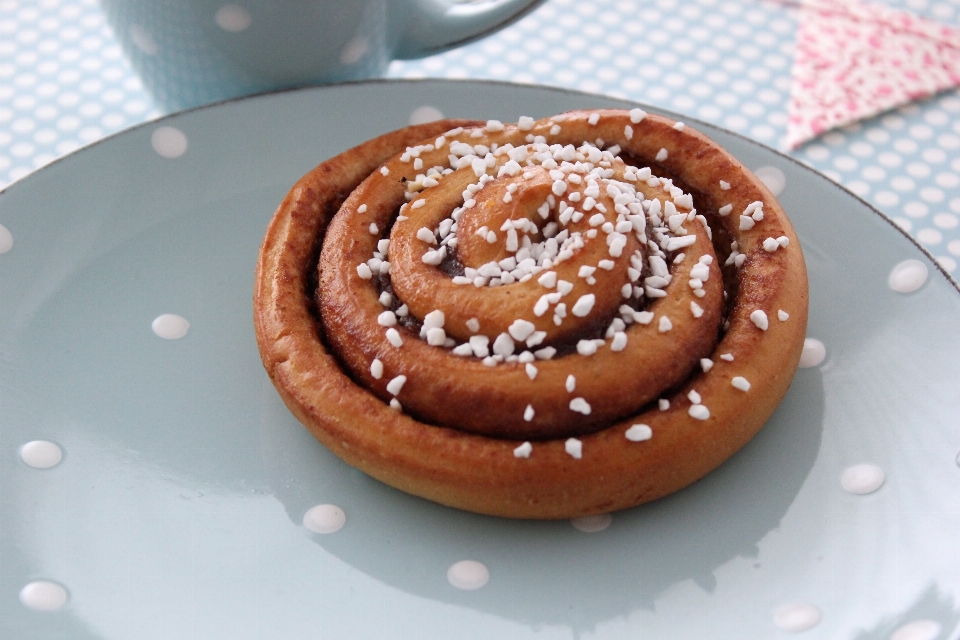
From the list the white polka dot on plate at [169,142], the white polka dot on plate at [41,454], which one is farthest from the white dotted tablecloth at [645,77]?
the white polka dot on plate at [41,454]

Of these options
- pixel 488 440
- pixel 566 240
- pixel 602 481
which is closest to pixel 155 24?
pixel 566 240

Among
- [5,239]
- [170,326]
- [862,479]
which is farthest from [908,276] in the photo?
[5,239]

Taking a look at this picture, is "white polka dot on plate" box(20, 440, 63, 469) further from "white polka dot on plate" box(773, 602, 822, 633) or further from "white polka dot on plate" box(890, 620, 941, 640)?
"white polka dot on plate" box(890, 620, 941, 640)

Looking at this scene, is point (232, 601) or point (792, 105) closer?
point (232, 601)

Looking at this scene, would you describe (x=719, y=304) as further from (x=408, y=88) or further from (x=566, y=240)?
(x=408, y=88)

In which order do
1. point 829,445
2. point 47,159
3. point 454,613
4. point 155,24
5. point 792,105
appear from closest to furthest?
1. point 454,613
2. point 829,445
3. point 155,24
4. point 47,159
5. point 792,105

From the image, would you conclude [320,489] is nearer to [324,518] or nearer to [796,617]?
[324,518]
